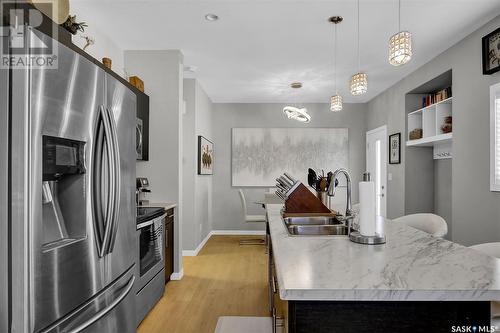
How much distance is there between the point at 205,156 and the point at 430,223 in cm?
382

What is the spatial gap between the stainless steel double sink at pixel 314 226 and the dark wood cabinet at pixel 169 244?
165 centimetres

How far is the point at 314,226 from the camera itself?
→ 81.4 inches

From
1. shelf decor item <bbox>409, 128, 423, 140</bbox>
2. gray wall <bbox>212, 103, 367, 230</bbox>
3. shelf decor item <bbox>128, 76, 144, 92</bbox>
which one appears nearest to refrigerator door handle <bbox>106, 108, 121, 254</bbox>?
shelf decor item <bbox>128, 76, 144, 92</bbox>

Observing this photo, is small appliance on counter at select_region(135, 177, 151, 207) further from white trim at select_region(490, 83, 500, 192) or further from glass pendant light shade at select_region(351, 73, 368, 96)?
white trim at select_region(490, 83, 500, 192)

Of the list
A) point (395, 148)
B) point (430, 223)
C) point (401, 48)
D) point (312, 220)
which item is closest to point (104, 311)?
point (312, 220)

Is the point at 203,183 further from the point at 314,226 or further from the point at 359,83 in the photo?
the point at 314,226

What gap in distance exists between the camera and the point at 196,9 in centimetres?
279

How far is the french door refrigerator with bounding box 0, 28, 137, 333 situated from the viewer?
1021 mm

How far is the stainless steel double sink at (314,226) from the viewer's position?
2003mm

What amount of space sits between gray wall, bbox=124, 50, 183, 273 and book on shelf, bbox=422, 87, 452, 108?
3.18 m

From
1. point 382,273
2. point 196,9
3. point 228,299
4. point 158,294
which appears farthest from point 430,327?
point 196,9

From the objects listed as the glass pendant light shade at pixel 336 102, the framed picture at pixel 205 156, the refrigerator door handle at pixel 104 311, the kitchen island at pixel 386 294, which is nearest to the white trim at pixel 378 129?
the glass pendant light shade at pixel 336 102

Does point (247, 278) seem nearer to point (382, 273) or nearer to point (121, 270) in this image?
point (121, 270)

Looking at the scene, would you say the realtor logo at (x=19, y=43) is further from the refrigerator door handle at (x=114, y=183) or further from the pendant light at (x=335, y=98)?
the pendant light at (x=335, y=98)
